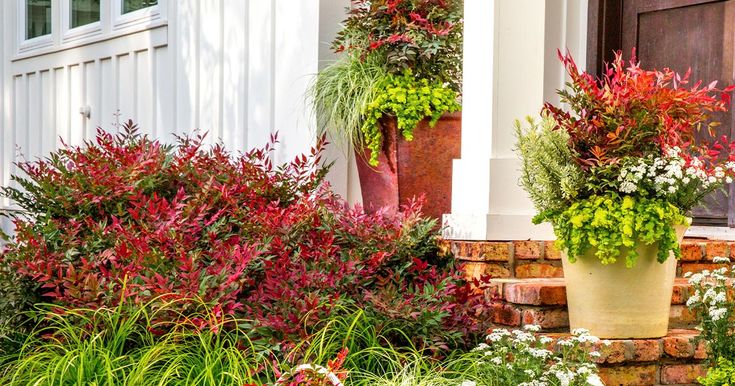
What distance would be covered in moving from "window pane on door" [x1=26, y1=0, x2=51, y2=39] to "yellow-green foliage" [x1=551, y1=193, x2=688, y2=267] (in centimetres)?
649

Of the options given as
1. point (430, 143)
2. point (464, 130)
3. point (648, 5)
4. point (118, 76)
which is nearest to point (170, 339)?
point (464, 130)

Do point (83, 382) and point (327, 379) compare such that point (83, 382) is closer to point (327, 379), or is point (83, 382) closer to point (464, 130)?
point (327, 379)

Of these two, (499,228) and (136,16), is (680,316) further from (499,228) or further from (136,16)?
(136,16)

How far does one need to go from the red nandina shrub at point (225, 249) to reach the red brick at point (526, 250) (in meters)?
0.28

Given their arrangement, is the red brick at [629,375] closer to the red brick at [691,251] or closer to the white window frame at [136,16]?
the red brick at [691,251]

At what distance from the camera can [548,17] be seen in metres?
4.69

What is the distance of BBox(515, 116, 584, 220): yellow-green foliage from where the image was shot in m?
3.69

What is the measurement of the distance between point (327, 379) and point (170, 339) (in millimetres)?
972

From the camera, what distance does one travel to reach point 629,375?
3725 millimetres

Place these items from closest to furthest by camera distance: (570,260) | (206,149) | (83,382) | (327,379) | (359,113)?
(327,379)
(83,382)
(570,260)
(359,113)
(206,149)

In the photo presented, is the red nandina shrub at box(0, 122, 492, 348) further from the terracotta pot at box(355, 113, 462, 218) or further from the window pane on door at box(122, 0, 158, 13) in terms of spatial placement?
the window pane on door at box(122, 0, 158, 13)

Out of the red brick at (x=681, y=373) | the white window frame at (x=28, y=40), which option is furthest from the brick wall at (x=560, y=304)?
the white window frame at (x=28, y=40)

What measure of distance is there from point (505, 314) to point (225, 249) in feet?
3.56

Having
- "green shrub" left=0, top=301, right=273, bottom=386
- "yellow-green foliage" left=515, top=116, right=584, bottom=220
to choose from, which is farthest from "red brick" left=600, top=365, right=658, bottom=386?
"green shrub" left=0, top=301, right=273, bottom=386
